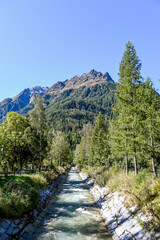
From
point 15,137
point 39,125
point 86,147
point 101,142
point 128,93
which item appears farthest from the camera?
point 86,147

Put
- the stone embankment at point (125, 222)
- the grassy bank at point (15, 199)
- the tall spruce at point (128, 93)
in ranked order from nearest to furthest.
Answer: the stone embankment at point (125, 222), the grassy bank at point (15, 199), the tall spruce at point (128, 93)

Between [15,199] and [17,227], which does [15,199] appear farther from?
[17,227]

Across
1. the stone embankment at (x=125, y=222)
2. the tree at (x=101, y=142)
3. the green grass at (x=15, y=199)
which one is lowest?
the stone embankment at (x=125, y=222)

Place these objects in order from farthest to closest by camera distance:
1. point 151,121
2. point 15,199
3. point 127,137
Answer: point 127,137
point 151,121
point 15,199

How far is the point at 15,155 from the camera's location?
29.1 metres

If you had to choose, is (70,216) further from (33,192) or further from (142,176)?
(142,176)

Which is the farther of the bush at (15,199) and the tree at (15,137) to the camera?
the tree at (15,137)

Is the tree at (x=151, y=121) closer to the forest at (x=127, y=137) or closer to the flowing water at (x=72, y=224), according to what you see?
the forest at (x=127, y=137)

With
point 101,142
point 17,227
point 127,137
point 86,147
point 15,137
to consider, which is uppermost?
point 15,137

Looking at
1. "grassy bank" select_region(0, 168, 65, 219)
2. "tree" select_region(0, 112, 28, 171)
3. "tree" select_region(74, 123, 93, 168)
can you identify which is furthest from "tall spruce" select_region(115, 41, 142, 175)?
"tree" select_region(74, 123, 93, 168)

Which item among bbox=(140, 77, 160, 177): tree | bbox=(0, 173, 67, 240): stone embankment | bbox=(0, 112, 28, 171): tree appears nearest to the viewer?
bbox=(0, 173, 67, 240): stone embankment

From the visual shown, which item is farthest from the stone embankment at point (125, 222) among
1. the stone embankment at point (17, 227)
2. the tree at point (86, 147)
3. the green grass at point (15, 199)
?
the tree at point (86, 147)

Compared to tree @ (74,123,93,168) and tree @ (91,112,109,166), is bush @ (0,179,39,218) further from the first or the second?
tree @ (74,123,93,168)

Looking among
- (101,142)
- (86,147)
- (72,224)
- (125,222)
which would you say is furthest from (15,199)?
(86,147)
